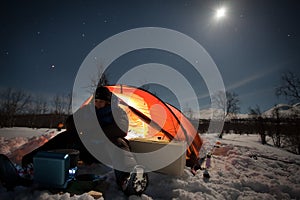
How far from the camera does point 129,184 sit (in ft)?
7.21

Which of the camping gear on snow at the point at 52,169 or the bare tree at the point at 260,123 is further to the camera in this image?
the bare tree at the point at 260,123

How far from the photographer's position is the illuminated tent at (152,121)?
169 inches

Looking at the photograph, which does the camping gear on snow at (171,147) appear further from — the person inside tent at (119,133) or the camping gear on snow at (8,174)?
the camping gear on snow at (8,174)

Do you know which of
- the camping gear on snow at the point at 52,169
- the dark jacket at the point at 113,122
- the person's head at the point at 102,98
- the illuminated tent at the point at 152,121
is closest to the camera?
the camping gear on snow at the point at 52,169

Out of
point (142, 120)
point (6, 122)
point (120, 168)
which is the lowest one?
point (6, 122)

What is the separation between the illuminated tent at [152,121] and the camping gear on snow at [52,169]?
2210 millimetres

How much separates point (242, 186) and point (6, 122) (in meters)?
29.8

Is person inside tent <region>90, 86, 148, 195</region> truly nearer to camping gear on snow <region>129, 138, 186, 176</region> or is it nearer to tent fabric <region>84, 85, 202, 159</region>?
camping gear on snow <region>129, 138, 186, 176</region>

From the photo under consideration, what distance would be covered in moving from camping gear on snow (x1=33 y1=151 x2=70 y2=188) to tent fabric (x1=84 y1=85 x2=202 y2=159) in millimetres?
2138

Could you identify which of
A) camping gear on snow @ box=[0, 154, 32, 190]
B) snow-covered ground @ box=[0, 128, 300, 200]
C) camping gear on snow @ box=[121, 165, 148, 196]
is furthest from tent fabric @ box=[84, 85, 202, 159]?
camping gear on snow @ box=[0, 154, 32, 190]

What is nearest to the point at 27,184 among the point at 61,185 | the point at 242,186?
the point at 61,185

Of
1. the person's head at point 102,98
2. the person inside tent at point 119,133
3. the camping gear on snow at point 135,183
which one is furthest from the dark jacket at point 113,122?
the camping gear on snow at point 135,183

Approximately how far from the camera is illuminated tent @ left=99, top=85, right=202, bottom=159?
14.0ft

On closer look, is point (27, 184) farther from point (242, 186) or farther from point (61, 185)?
point (242, 186)
